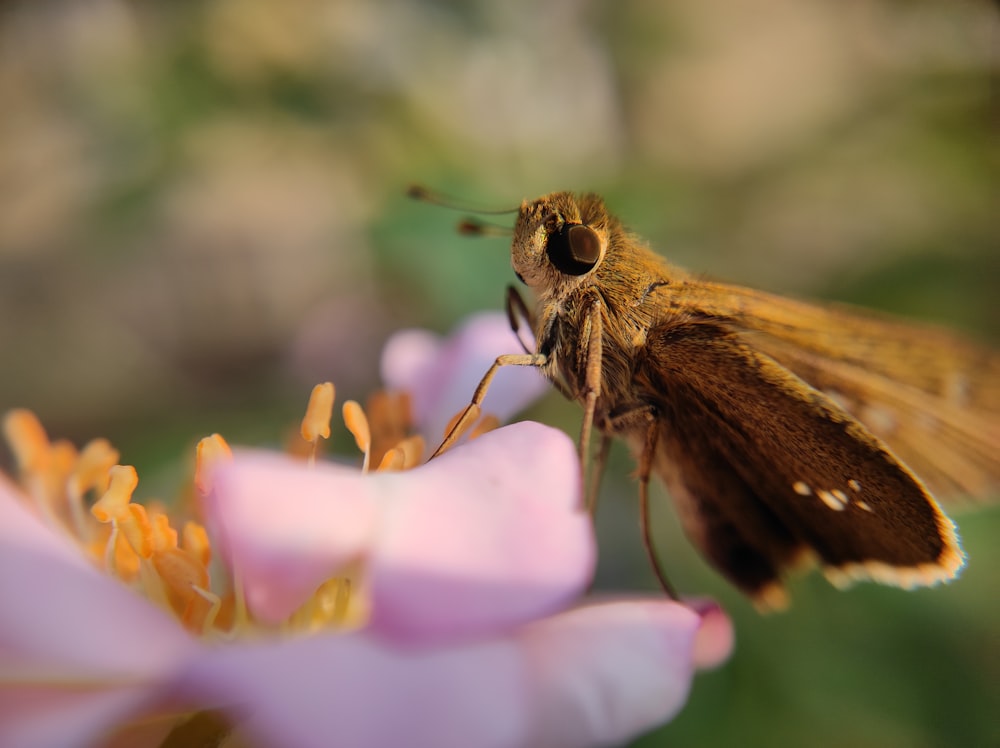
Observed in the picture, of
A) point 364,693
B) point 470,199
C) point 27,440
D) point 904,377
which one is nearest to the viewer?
point 364,693

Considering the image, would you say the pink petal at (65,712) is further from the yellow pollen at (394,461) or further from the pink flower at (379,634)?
the yellow pollen at (394,461)

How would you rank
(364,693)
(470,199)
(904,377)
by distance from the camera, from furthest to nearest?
(470,199) → (904,377) → (364,693)

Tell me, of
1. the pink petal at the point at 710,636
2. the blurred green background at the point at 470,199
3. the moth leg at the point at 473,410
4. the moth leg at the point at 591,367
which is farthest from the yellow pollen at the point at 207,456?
the blurred green background at the point at 470,199

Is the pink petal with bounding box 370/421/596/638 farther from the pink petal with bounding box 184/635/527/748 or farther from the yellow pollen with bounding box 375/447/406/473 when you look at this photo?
the yellow pollen with bounding box 375/447/406/473

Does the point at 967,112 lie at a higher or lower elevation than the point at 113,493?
higher

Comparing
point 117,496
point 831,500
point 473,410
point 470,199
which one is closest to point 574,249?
point 473,410

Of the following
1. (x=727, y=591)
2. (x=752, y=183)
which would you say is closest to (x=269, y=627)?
(x=727, y=591)

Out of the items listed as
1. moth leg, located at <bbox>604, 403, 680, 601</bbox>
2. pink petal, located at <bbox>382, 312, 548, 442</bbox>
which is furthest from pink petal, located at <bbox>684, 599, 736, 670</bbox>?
pink petal, located at <bbox>382, 312, 548, 442</bbox>

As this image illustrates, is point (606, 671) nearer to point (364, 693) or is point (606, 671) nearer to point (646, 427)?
point (364, 693)

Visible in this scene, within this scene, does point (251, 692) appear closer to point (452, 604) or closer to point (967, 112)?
point (452, 604)
